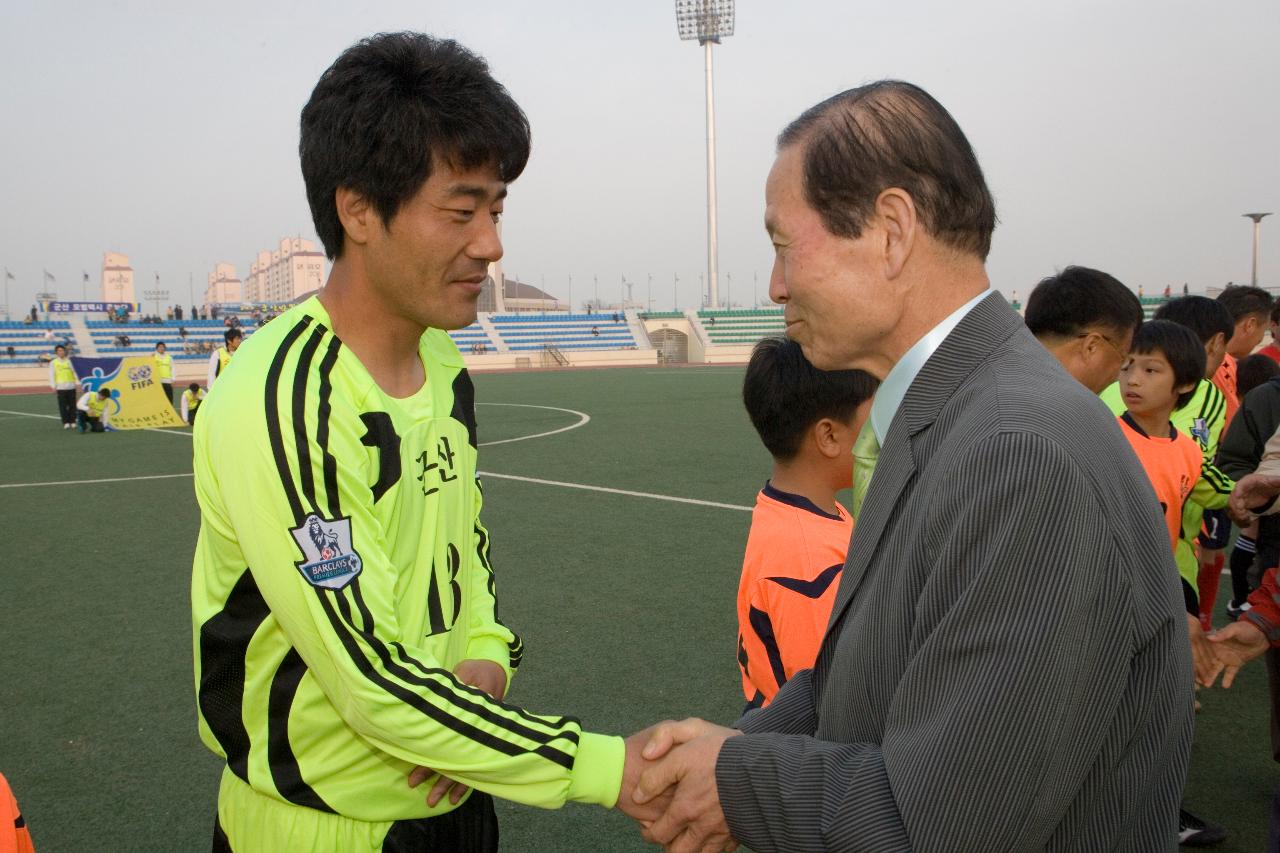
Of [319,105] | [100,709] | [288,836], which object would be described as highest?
[319,105]

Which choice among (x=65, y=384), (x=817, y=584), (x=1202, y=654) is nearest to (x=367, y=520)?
(x=817, y=584)

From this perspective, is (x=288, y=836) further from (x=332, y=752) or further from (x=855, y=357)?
(x=855, y=357)

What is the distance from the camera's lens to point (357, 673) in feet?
4.92

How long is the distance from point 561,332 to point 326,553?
173ft

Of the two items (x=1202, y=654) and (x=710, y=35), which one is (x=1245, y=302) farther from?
(x=710, y=35)

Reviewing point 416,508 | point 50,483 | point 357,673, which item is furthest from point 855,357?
point 50,483

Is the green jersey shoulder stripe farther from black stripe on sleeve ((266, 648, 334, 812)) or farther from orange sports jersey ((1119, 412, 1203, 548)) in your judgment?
orange sports jersey ((1119, 412, 1203, 548))

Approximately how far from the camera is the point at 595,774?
5.37 ft

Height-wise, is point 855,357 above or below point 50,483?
above

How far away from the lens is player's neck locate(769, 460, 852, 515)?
104 inches

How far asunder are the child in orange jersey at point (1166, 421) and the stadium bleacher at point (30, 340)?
1670 inches

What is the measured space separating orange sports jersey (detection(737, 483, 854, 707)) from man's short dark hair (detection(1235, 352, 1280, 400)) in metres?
5.08

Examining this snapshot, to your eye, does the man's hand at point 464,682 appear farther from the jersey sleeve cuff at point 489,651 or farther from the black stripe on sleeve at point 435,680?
the black stripe on sleeve at point 435,680

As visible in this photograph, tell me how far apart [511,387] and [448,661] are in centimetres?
2597
